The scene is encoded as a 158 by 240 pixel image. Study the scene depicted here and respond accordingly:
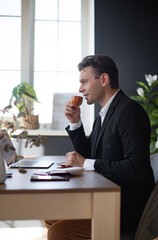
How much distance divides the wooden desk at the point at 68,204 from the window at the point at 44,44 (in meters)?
2.41

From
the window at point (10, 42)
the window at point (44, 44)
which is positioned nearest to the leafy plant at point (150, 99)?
the window at point (44, 44)

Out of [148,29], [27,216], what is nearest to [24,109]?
[148,29]

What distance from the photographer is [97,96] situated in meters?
2.01

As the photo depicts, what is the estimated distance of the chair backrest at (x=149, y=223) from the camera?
1353mm

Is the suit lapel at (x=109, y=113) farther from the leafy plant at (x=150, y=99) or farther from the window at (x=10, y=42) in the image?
the window at (x=10, y=42)

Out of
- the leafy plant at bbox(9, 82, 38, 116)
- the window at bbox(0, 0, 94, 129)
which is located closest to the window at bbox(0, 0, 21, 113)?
the window at bbox(0, 0, 94, 129)

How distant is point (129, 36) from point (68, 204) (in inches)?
101

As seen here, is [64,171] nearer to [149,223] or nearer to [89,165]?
[89,165]

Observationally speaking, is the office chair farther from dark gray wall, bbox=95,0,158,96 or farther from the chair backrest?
dark gray wall, bbox=95,0,158,96

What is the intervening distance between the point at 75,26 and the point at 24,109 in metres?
1.16

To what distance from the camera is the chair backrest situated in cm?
135

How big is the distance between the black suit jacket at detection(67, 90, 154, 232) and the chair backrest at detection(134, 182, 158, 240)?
0.13 meters

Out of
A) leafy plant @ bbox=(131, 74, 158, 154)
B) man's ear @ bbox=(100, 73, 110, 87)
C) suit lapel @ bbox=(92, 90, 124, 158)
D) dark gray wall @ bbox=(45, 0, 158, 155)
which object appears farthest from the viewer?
dark gray wall @ bbox=(45, 0, 158, 155)

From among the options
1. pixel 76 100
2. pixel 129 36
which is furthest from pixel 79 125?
pixel 129 36
